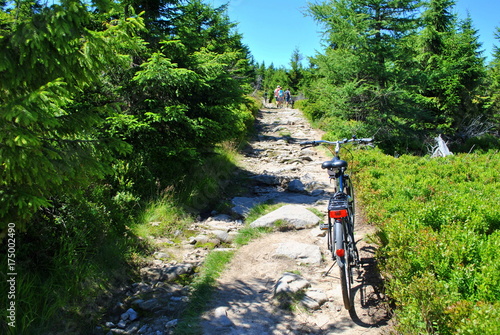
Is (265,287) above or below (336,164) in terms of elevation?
below

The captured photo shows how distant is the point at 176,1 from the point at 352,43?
6991 millimetres

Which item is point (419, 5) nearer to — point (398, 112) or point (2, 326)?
point (398, 112)

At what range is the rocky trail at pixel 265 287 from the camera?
3441 millimetres

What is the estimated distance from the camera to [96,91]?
5.75 meters

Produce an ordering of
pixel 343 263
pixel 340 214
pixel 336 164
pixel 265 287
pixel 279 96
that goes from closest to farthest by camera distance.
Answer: pixel 343 263 → pixel 340 214 → pixel 336 164 → pixel 265 287 → pixel 279 96

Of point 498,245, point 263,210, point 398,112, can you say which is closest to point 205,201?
point 263,210

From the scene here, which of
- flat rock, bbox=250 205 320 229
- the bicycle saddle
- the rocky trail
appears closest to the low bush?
the rocky trail

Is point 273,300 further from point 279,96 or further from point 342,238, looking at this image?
point 279,96

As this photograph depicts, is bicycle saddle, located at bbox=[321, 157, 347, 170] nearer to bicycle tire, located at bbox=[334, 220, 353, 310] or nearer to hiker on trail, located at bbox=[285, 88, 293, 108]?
bicycle tire, located at bbox=[334, 220, 353, 310]

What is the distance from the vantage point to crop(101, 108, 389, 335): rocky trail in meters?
3.44

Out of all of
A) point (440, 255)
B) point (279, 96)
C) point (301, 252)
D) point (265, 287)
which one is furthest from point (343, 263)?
point (279, 96)

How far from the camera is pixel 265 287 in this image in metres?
4.27

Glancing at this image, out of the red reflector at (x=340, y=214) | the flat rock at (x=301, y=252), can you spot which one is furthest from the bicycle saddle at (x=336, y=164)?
the flat rock at (x=301, y=252)

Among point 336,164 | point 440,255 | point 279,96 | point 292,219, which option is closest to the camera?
point 440,255
